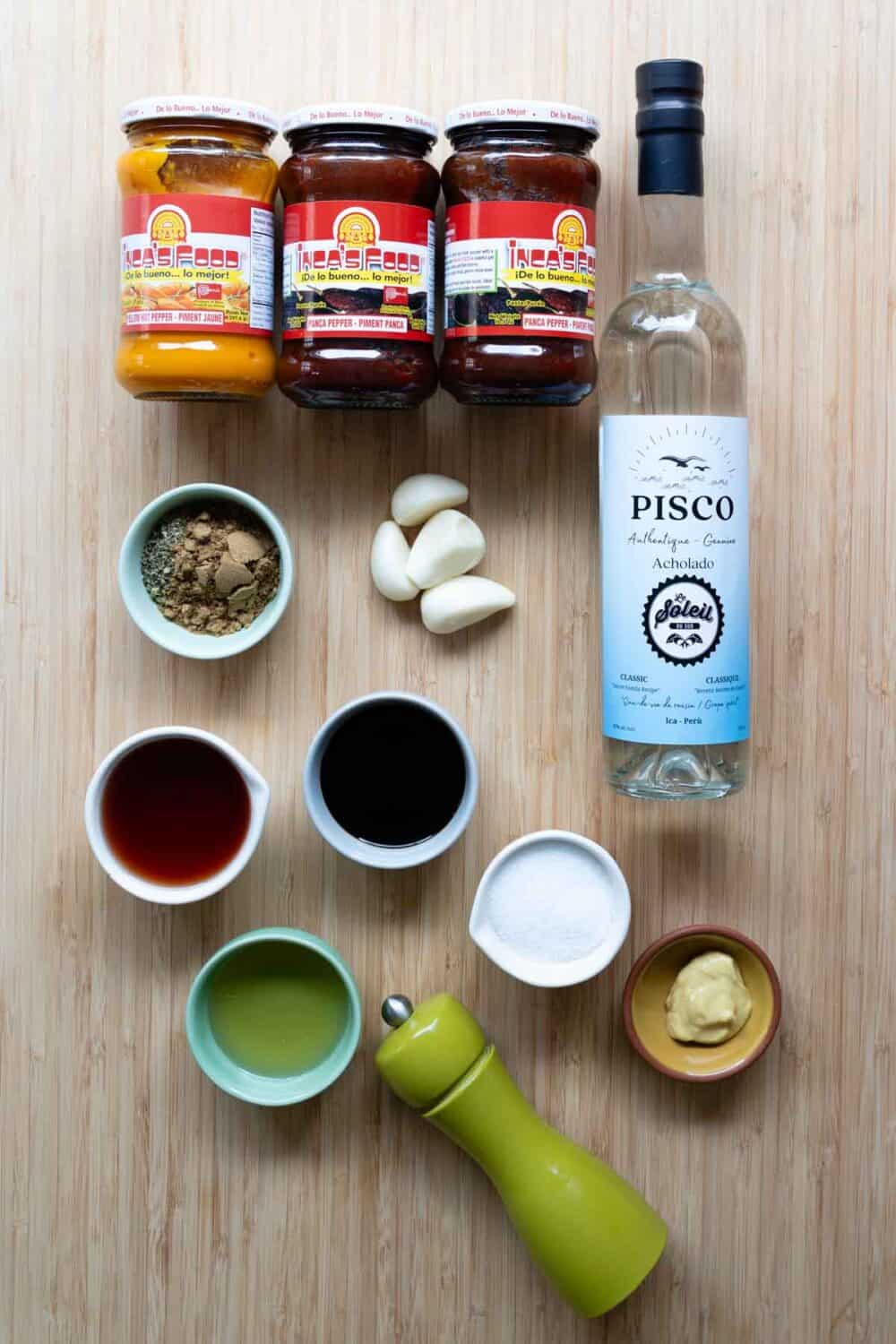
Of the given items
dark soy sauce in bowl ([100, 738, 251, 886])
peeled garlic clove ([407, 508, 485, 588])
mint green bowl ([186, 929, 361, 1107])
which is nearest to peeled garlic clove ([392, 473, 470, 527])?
peeled garlic clove ([407, 508, 485, 588])

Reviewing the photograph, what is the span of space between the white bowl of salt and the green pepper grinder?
76mm

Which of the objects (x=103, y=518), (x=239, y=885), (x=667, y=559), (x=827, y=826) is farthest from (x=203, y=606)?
(x=827, y=826)

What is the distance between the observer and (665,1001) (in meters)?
1.05

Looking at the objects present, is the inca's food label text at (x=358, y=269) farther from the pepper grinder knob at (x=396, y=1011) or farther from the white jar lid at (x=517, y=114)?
the pepper grinder knob at (x=396, y=1011)

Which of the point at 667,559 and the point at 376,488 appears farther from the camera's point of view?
the point at 376,488

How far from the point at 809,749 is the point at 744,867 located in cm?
13

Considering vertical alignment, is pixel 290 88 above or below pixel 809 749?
above

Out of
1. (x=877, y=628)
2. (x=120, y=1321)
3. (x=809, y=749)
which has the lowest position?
(x=120, y=1321)

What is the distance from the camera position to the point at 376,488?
3.48 feet

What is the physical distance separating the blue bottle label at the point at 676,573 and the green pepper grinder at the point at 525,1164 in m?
0.31

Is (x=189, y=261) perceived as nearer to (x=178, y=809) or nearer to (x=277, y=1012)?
(x=178, y=809)

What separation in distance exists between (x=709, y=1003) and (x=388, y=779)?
356 millimetres

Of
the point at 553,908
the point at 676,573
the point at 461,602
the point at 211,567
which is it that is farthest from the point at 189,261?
the point at 553,908

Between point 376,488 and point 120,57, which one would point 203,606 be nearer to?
point 376,488
